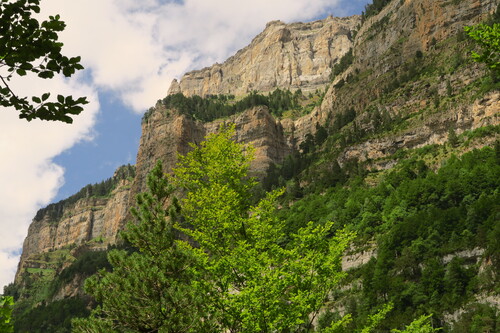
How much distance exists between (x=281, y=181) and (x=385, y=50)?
184ft

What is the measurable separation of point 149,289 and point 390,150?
331 ft

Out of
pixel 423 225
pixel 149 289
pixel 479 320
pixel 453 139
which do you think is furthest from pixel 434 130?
pixel 149 289

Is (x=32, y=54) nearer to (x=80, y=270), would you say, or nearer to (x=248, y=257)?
(x=248, y=257)

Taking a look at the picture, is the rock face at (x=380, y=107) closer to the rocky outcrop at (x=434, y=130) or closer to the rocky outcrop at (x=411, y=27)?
the rocky outcrop at (x=434, y=130)

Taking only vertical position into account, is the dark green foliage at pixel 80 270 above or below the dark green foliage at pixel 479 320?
above

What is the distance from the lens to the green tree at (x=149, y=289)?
564 inches

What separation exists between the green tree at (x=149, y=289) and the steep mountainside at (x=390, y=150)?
1228 inches

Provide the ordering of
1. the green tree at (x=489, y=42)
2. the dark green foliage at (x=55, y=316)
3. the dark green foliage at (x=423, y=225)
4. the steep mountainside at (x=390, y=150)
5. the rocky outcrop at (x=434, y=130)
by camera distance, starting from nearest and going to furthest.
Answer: the green tree at (x=489, y=42), the dark green foliage at (x=423, y=225), the steep mountainside at (x=390, y=150), the rocky outcrop at (x=434, y=130), the dark green foliage at (x=55, y=316)

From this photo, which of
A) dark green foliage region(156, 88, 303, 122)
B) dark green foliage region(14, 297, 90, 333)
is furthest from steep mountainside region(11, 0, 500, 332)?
dark green foliage region(14, 297, 90, 333)

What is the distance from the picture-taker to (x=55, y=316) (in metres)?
119

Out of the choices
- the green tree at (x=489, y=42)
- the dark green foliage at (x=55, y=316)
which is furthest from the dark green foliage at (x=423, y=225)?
the dark green foliage at (x=55, y=316)

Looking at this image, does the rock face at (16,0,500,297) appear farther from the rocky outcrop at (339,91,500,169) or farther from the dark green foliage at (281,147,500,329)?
the dark green foliage at (281,147,500,329)

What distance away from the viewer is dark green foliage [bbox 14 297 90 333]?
114 meters

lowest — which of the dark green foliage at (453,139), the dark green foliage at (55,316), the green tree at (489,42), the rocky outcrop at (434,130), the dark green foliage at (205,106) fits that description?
the green tree at (489,42)
